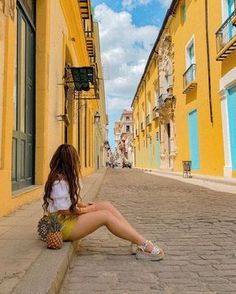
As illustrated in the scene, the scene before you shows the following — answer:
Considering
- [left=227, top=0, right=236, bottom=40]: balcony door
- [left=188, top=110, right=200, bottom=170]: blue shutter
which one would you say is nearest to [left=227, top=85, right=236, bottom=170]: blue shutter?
[left=227, top=0, right=236, bottom=40]: balcony door

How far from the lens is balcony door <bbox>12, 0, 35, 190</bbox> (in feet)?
21.8

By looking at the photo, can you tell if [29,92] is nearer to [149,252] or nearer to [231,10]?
[149,252]

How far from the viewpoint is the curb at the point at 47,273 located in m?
2.32

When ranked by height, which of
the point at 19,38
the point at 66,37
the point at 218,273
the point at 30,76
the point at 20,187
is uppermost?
the point at 66,37

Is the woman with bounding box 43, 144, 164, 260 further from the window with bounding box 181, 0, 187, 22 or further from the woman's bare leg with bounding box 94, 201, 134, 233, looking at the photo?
the window with bounding box 181, 0, 187, 22

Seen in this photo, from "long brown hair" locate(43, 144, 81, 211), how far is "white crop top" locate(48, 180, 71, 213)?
0.10 feet

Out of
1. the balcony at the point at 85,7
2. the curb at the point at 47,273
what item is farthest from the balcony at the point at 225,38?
the curb at the point at 47,273

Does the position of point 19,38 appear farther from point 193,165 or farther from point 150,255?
point 193,165

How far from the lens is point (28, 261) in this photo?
2.99m

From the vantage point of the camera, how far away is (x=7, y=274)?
8.67 ft

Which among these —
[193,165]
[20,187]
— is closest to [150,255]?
[20,187]

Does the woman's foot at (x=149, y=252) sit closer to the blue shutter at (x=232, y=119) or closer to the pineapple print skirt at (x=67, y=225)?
the pineapple print skirt at (x=67, y=225)

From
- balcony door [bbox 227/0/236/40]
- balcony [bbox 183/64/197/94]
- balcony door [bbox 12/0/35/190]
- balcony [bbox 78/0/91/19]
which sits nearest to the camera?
balcony door [bbox 12/0/35/190]

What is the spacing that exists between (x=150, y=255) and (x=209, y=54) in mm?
13490
